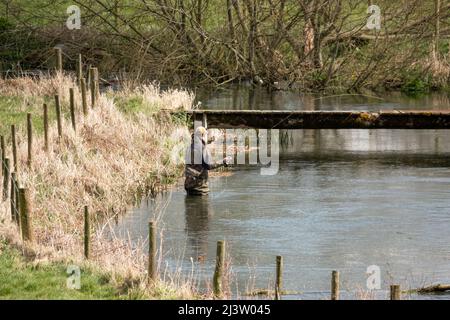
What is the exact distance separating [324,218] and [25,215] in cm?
749

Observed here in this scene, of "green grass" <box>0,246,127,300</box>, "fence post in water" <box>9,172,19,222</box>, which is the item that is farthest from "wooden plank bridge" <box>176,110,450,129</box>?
"green grass" <box>0,246,127,300</box>

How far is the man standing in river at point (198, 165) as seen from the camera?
22.7m

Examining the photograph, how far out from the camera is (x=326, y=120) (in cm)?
3016

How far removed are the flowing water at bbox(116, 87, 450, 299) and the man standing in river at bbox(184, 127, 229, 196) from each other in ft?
0.76

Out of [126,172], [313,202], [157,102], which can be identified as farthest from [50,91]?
[313,202]

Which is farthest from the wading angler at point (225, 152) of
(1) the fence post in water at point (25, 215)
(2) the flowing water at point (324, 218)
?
(1) the fence post in water at point (25, 215)

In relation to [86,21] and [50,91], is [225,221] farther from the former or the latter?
[86,21]

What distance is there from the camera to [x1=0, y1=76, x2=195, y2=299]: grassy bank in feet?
46.9

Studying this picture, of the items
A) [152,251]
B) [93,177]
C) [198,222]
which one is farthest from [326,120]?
[152,251]

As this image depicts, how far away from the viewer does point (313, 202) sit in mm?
23312

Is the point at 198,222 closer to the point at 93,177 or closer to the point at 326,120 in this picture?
the point at 93,177

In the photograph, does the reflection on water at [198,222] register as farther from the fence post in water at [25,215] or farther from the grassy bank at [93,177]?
the fence post in water at [25,215]

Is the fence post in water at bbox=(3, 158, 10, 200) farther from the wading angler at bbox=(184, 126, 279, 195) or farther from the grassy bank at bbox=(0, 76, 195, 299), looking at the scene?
the wading angler at bbox=(184, 126, 279, 195)

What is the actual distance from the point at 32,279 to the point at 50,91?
59.3 feet
